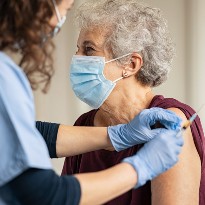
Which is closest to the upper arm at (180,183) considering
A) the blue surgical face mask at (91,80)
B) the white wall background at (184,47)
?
the blue surgical face mask at (91,80)

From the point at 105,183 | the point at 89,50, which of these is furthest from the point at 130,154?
the point at 105,183

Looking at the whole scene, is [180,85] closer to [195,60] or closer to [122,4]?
[195,60]

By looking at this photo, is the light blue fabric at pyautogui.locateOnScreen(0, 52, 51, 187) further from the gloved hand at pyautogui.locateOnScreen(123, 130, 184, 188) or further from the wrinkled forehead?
the wrinkled forehead

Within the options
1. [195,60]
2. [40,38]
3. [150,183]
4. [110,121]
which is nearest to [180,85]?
[195,60]

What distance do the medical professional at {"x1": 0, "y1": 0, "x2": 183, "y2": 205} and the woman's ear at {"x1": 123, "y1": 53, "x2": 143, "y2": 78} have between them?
1.78 feet

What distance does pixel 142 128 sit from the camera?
1.47 metres

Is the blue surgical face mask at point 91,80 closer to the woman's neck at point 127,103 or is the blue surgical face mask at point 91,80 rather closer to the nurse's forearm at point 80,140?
the woman's neck at point 127,103

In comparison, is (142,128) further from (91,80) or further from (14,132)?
(14,132)

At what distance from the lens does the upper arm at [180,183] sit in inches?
57.6

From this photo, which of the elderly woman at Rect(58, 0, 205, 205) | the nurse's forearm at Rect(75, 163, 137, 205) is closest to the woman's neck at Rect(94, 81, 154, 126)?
the elderly woman at Rect(58, 0, 205, 205)

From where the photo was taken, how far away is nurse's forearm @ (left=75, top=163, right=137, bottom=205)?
1.03 metres

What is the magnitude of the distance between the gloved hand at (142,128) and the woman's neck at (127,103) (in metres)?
0.17

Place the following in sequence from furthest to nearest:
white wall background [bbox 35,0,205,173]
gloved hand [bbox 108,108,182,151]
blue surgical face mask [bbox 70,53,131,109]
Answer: white wall background [bbox 35,0,205,173] < blue surgical face mask [bbox 70,53,131,109] < gloved hand [bbox 108,108,182,151]

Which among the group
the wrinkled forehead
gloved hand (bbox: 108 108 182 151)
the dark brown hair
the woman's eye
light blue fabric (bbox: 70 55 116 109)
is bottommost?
gloved hand (bbox: 108 108 182 151)
